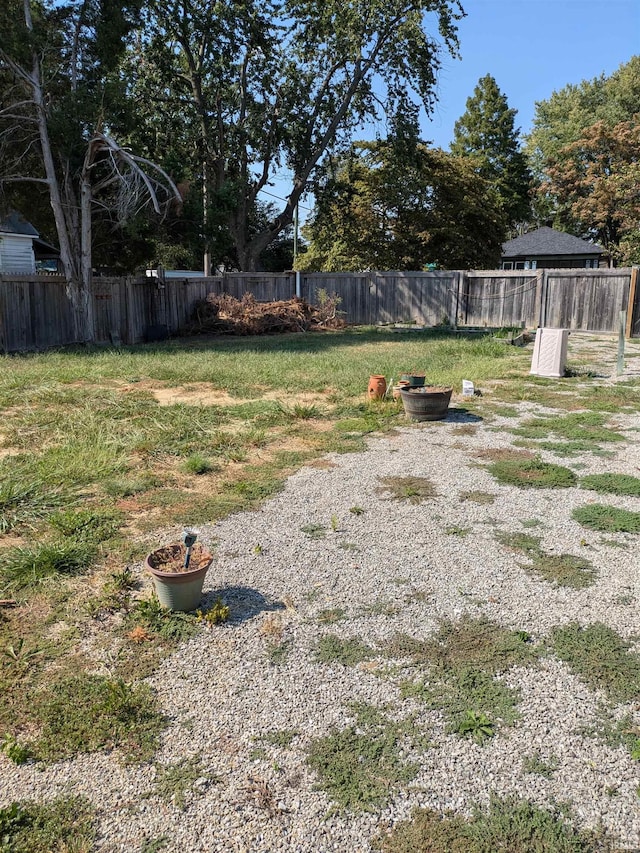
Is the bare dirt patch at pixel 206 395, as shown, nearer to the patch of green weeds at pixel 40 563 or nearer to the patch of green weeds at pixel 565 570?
the patch of green weeds at pixel 40 563

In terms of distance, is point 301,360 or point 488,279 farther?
point 488,279

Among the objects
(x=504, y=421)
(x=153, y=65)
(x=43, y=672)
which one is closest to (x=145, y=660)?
(x=43, y=672)

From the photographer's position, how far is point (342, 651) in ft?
9.37

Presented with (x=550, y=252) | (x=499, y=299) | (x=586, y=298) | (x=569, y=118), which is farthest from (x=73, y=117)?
(x=569, y=118)

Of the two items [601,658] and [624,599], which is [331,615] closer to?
[601,658]

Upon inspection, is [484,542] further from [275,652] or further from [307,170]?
[307,170]

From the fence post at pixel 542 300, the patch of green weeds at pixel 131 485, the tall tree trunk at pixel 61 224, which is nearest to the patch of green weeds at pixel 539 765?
the patch of green weeds at pixel 131 485

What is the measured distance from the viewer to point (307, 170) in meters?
21.6

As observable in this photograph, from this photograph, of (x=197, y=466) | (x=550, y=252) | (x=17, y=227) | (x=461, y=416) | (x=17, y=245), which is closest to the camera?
(x=197, y=466)

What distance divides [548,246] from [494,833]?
33.9 meters

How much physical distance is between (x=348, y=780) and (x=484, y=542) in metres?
2.12

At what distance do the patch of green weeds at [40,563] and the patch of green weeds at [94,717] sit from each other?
0.96 metres

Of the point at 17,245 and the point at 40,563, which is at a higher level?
the point at 17,245

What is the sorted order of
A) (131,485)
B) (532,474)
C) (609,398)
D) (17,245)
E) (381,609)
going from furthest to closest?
(17,245) < (609,398) < (532,474) < (131,485) < (381,609)
